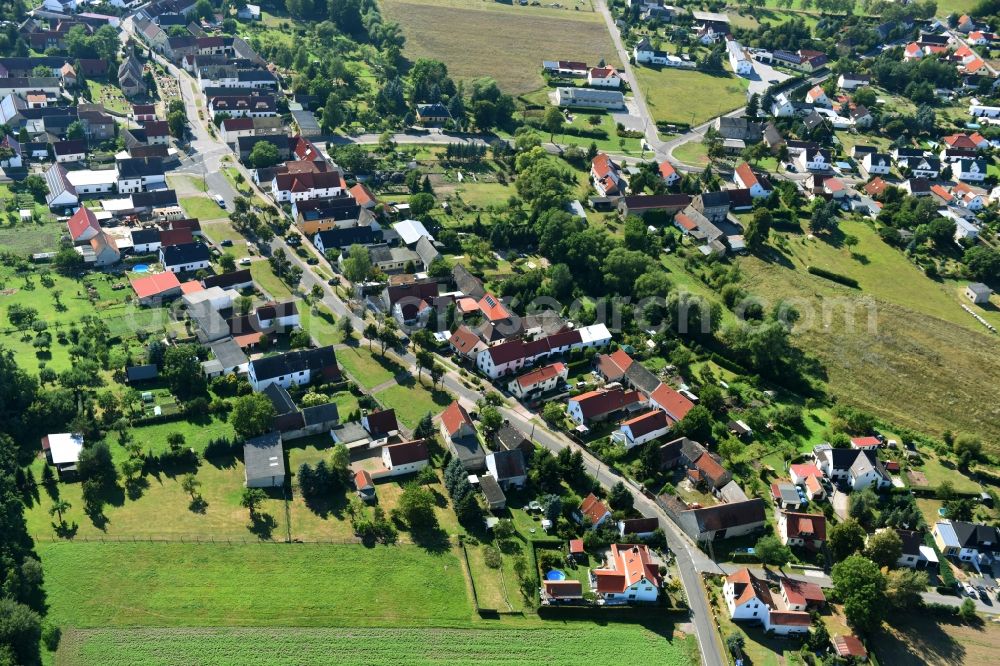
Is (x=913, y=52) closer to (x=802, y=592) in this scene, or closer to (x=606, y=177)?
(x=606, y=177)

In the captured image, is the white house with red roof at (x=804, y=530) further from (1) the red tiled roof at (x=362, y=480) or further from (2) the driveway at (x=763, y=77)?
(2) the driveway at (x=763, y=77)

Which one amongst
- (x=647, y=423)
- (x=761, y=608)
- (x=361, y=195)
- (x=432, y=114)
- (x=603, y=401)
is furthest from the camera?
(x=432, y=114)

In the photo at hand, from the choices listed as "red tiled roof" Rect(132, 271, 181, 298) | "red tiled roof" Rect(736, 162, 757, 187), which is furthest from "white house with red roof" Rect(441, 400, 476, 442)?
"red tiled roof" Rect(736, 162, 757, 187)

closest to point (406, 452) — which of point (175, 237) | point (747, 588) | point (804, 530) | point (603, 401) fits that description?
point (603, 401)

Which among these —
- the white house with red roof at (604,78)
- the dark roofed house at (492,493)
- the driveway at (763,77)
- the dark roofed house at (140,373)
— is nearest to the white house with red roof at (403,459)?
the dark roofed house at (492,493)

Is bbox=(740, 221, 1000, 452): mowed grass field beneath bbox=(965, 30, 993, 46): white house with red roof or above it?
beneath

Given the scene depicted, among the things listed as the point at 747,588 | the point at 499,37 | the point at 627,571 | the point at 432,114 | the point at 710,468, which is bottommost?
the point at 747,588

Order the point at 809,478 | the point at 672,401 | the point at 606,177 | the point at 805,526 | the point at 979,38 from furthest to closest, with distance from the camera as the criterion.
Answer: the point at 979,38, the point at 606,177, the point at 672,401, the point at 809,478, the point at 805,526

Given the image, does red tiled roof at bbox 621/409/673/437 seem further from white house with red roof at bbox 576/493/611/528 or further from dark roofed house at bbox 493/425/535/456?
white house with red roof at bbox 576/493/611/528
